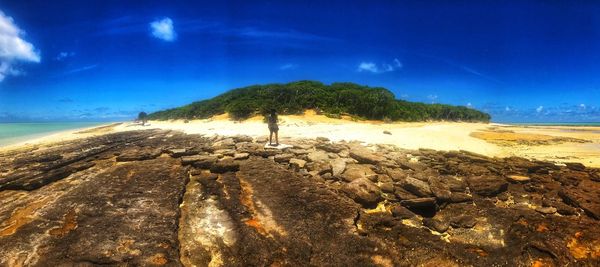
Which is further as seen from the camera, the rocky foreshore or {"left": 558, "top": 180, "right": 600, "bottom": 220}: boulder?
{"left": 558, "top": 180, "right": 600, "bottom": 220}: boulder

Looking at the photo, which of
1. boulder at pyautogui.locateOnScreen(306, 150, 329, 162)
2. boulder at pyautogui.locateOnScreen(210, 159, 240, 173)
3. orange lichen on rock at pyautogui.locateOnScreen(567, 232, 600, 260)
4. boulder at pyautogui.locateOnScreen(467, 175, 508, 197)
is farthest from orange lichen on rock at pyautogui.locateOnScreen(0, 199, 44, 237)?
boulder at pyautogui.locateOnScreen(467, 175, 508, 197)

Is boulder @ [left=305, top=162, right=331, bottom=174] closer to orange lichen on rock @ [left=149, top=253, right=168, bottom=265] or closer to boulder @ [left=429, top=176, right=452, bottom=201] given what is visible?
boulder @ [left=429, top=176, right=452, bottom=201]

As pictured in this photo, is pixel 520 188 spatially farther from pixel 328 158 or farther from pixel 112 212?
pixel 112 212

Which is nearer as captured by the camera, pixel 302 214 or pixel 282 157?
pixel 302 214

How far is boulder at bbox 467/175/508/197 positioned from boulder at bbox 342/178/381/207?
272cm

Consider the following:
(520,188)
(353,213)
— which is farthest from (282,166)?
(520,188)

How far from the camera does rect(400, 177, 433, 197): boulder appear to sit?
694 centimetres

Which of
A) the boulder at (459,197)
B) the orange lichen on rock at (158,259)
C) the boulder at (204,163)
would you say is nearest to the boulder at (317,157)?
the boulder at (204,163)

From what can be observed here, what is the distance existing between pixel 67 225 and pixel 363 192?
617 centimetres

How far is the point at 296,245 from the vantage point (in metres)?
4.91

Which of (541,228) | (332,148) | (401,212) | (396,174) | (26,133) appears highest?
(26,133)

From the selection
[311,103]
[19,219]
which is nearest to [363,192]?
[19,219]

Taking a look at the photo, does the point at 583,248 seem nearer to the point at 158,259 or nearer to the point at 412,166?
the point at 412,166

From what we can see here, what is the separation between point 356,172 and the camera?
848 cm
